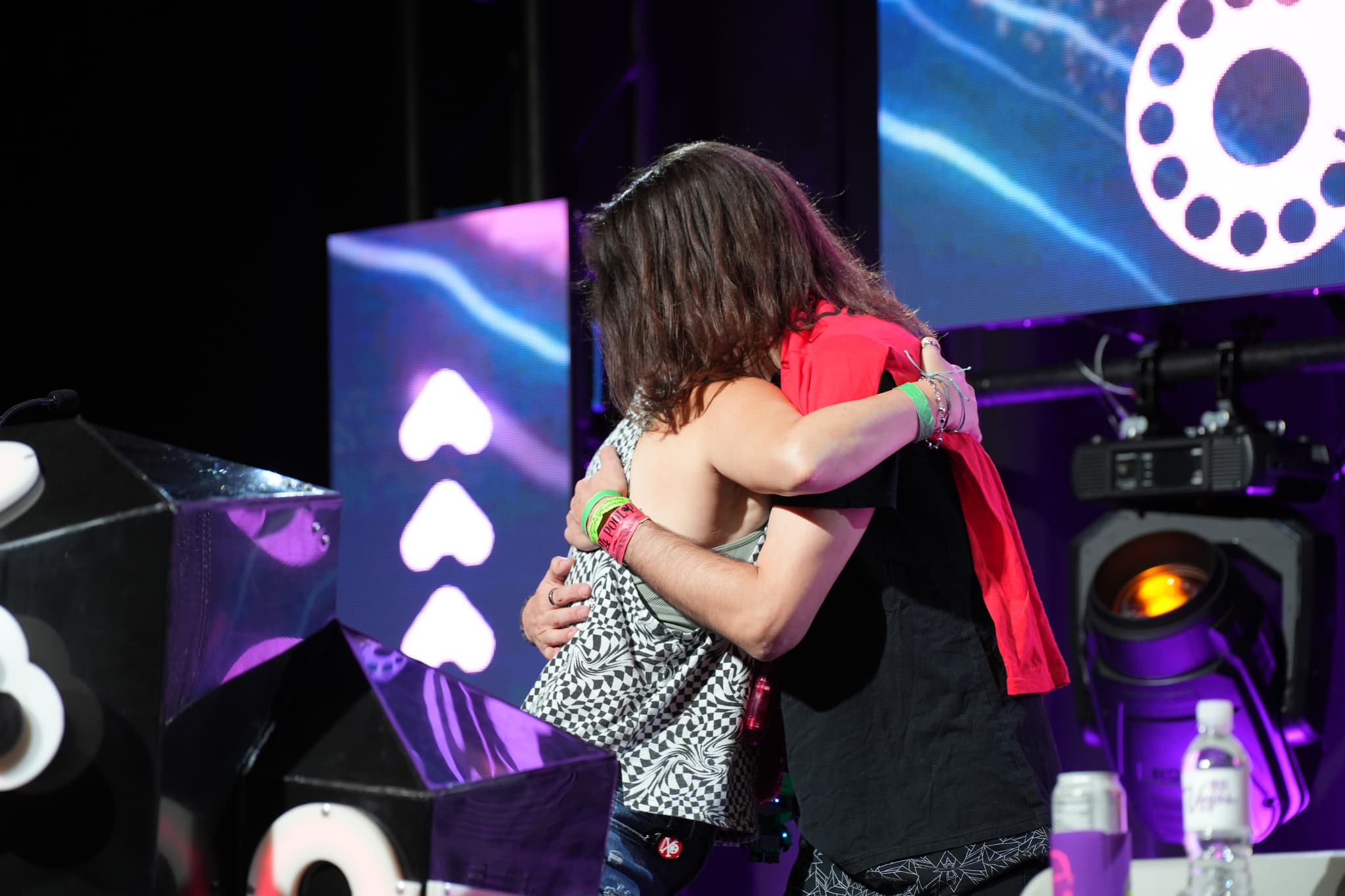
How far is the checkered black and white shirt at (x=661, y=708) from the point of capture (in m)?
1.42

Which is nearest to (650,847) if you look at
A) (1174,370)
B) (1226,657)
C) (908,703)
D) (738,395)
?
(908,703)

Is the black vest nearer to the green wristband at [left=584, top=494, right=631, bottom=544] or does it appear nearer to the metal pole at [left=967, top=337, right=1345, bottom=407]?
the green wristband at [left=584, top=494, right=631, bottom=544]

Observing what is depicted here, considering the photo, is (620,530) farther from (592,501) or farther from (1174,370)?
(1174,370)

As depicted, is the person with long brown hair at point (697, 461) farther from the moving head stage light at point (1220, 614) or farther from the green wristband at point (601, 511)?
the moving head stage light at point (1220, 614)

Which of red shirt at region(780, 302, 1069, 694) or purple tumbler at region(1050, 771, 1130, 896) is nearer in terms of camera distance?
purple tumbler at region(1050, 771, 1130, 896)

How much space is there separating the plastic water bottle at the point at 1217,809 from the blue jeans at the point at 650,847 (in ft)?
1.96

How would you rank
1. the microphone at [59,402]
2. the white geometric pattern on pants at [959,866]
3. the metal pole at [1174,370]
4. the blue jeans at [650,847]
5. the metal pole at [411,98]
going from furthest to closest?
the metal pole at [411,98]
the metal pole at [1174,370]
the blue jeans at [650,847]
the white geometric pattern on pants at [959,866]
the microphone at [59,402]

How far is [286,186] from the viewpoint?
4.05 meters

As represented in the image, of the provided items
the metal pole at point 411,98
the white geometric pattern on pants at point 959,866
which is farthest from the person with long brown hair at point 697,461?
the metal pole at point 411,98

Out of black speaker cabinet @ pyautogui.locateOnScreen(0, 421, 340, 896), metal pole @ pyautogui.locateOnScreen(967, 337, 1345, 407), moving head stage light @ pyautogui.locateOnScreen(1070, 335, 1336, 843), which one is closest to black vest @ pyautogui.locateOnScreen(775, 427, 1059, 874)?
black speaker cabinet @ pyautogui.locateOnScreen(0, 421, 340, 896)

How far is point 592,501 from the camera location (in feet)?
4.89

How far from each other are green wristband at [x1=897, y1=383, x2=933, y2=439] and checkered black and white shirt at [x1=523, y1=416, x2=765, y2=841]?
0.19 metres

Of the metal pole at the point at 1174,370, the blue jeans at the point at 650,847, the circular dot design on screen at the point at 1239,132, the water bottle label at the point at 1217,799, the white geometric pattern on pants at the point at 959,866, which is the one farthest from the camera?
the metal pole at the point at 1174,370

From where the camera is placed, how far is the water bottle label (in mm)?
851
